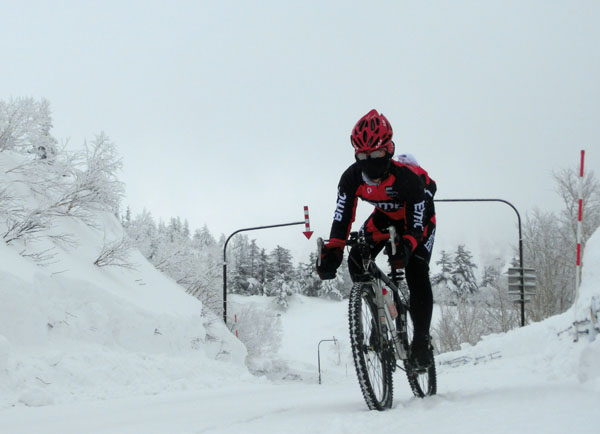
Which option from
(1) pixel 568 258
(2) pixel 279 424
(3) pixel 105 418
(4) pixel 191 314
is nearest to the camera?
(2) pixel 279 424

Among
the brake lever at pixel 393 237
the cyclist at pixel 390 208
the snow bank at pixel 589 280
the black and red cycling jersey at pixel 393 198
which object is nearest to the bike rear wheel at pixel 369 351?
the cyclist at pixel 390 208

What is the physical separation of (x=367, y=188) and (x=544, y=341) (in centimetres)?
651

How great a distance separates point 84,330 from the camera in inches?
352

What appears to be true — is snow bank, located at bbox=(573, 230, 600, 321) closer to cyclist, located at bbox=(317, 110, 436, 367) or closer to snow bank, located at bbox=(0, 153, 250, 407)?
cyclist, located at bbox=(317, 110, 436, 367)

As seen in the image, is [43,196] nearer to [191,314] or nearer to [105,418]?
[191,314]

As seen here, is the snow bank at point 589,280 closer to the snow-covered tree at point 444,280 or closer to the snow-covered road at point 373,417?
the snow-covered road at point 373,417

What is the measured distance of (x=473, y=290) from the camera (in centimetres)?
7394

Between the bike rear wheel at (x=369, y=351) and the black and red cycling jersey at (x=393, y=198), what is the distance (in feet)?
1.61

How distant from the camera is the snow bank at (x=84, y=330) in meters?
6.98

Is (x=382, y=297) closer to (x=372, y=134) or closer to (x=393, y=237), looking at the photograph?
(x=393, y=237)

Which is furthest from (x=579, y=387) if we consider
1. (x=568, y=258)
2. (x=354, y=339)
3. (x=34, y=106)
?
(x=568, y=258)

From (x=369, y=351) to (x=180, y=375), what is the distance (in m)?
6.69

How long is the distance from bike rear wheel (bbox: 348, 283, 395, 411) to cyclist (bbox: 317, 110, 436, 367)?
0.24 m

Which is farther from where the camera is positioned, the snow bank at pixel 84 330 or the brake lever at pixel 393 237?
the snow bank at pixel 84 330
